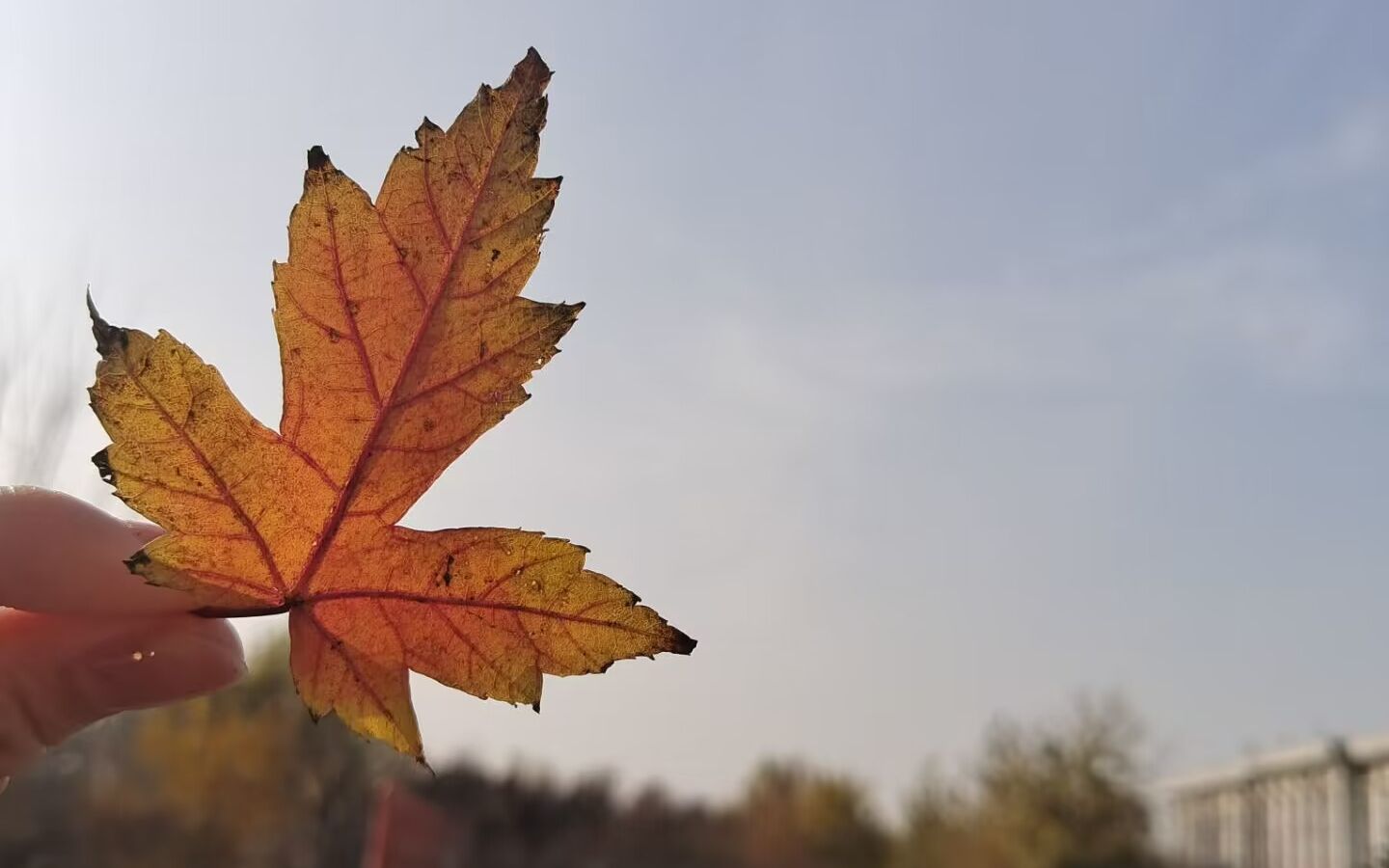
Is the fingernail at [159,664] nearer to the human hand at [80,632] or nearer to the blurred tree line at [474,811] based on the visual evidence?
the human hand at [80,632]

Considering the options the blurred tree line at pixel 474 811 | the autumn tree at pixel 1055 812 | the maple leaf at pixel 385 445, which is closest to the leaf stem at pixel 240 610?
the maple leaf at pixel 385 445

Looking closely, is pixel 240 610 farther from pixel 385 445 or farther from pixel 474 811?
pixel 474 811

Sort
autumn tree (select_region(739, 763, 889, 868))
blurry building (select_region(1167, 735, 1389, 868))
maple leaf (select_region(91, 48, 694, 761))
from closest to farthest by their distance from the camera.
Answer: maple leaf (select_region(91, 48, 694, 761))
blurry building (select_region(1167, 735, 1389, 868))
autumn tree (select_region(739, 763, 889, 868))

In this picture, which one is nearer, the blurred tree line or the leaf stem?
the leaf stem

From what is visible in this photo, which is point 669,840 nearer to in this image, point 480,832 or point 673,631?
point 480,832

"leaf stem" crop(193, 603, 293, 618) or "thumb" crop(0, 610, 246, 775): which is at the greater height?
"leaf stem" crop(193, 603, 293, 618)

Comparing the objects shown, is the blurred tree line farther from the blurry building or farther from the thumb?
the thumb

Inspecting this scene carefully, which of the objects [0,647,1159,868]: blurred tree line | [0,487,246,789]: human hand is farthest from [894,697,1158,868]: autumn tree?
[0,487,246,789]: human hand

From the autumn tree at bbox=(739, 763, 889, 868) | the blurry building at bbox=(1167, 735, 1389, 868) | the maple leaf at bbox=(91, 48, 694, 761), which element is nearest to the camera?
the maple leaf at bbox=(91, 48, 694, 761)
